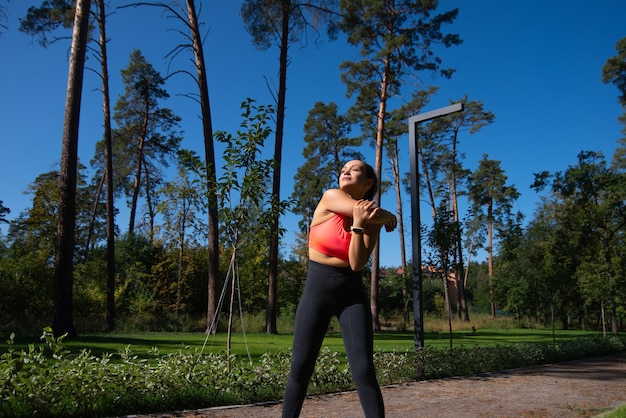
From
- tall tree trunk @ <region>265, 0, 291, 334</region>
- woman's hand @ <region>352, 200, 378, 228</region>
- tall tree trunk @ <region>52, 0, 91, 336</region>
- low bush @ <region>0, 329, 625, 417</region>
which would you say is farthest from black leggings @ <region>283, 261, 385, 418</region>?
tall tree trunk @ <region>265, 0, 291, 334</region>

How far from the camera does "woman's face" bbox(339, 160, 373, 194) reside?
287cm

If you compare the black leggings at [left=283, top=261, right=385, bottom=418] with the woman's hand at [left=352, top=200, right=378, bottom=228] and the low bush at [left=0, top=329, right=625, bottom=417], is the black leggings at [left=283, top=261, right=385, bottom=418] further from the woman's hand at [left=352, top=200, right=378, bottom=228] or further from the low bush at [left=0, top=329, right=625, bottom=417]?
the low bush at [left=0, top=329, right=625, bottom=417]

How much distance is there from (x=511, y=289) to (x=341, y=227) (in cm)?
3228

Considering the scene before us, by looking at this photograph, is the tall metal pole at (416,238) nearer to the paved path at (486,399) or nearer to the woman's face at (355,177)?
the paved path at (486,399)

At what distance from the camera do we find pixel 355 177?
2.87 meters

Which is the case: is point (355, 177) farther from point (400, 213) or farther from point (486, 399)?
point (400, 213)

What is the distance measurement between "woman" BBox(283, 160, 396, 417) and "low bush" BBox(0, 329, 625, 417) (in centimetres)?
269

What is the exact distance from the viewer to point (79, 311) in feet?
64.8

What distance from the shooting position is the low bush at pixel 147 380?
412 centimetres

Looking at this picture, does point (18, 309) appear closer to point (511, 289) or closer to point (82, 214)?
point (82, 214)

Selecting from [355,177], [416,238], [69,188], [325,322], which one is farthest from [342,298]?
[69,188]

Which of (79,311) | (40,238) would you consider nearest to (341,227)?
(79,311)

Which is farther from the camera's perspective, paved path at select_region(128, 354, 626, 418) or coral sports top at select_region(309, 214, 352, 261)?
paved path at select_region(128, 354, 626, 418)

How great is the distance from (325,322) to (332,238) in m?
0.49
